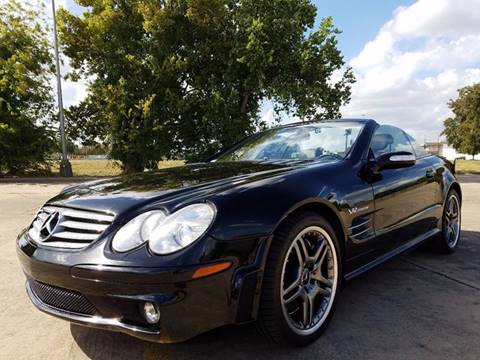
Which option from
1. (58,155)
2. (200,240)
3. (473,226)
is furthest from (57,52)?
(200,240)

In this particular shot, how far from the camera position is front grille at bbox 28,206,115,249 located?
2.06 meters

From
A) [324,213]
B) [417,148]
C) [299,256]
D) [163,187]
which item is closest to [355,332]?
[299,256]

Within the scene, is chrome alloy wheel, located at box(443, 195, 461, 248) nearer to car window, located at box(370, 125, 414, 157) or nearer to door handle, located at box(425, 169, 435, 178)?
door handle, located at box(425, 169, 435, 178)

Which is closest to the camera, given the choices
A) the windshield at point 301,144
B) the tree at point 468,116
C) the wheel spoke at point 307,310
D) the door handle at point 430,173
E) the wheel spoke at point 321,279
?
the wheel spoke at point 307,310

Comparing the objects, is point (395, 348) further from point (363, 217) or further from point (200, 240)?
point (200, 240)

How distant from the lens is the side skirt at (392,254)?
9.06 ft

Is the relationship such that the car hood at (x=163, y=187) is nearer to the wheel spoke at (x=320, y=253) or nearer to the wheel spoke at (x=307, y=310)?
the wheel spoke at (x=320, y=253)

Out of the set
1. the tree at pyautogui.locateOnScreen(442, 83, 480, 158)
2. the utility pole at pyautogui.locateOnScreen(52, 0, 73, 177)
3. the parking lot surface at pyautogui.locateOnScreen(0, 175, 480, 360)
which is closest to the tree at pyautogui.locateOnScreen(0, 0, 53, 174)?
the utility pole at pyautogui.locateOnScreen(52, 0, 73, 177)

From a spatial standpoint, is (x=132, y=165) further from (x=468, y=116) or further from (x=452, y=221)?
(x=468, y=116)

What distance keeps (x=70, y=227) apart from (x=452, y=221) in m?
3.88

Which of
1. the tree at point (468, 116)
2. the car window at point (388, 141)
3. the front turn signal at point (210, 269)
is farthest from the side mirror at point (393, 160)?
the tree at point (468, 116)

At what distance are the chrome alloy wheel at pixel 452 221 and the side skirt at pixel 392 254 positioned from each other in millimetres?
287

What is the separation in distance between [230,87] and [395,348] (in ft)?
49.5

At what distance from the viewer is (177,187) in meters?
2.38
